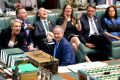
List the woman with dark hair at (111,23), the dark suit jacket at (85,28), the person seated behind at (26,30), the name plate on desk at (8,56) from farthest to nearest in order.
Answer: the woman with dark hair at (111,23) → the dark suit jacket at (85,28) → the person seated behind at (26,30) → the name plate on desk at (8,56)

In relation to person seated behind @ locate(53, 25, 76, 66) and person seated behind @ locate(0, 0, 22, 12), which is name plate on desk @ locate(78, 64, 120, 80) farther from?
person seated behind @ locate(0, 0, 22, 12)

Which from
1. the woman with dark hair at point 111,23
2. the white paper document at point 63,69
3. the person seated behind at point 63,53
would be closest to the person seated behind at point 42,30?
the woman with dark hair at point 111,23

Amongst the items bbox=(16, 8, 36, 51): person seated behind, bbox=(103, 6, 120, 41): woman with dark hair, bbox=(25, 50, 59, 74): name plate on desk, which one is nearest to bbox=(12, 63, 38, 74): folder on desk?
bbox=(25, 50, 59, 74): name plate on desk

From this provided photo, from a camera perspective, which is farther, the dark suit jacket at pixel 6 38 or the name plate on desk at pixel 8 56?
the dark suit jacket at pixel 6 38

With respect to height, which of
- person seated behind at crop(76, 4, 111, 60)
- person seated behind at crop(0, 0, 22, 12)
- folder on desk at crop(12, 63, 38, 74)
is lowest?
person seated behind at crop(76, 4, 111, 60)

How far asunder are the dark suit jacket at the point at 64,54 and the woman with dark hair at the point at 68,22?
1.72 meters

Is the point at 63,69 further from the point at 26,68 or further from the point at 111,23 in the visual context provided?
the point at 111,23

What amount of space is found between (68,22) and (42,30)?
52 centimetres

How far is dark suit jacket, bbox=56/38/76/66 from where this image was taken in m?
4.12

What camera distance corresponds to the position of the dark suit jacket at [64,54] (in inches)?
162

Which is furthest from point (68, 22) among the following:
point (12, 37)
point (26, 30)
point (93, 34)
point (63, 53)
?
point (63, 53)

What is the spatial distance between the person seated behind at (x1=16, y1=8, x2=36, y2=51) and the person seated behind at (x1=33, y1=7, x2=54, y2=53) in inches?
4.0

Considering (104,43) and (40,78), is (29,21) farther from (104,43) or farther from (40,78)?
(40,78)

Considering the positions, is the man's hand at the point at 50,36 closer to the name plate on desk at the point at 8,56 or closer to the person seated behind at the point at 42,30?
the person seated behind at the point at 42,30
